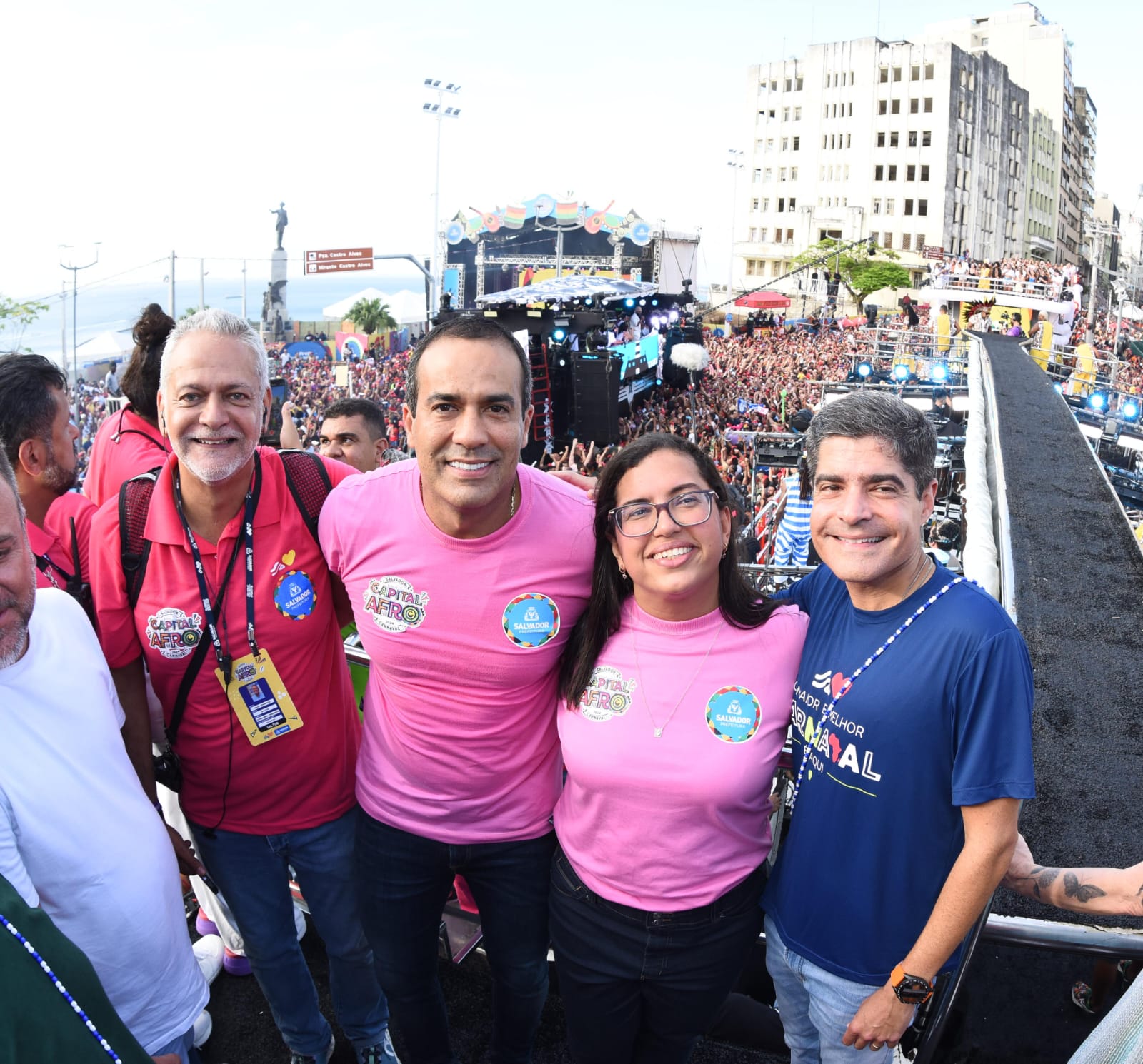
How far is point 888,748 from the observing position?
182 centimetres

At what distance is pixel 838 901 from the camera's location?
6.32ft

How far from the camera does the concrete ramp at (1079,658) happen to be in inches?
104

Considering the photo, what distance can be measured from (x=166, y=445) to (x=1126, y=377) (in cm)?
3184

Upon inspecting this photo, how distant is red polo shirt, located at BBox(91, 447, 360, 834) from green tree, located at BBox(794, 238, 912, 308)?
60992 mm

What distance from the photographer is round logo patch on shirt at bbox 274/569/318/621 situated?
2.43 meters

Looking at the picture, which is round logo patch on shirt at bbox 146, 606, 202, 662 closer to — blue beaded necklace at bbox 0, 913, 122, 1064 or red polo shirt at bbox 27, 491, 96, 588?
red polo shirt at bbox 27, 491, 96, 588

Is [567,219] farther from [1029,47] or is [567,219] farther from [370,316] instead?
[1029,47]

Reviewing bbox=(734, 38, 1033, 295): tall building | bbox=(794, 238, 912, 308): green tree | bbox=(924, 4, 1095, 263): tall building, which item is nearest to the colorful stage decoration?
bbox=(794, 238, 912, 308): green tree

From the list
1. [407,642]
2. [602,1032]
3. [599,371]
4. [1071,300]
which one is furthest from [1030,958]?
[1071,300]

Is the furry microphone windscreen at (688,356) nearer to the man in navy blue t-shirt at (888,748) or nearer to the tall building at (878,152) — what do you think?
the man in navy blue t-shirt at (888,748)

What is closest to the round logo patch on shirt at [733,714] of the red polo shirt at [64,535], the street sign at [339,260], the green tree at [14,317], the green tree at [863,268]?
the red polo shirt at [64,535]

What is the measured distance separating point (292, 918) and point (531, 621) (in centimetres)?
128

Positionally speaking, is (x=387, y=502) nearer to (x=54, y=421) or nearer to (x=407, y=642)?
(x=407, y=642)

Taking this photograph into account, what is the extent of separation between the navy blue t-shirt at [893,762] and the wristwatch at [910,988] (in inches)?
3.2
